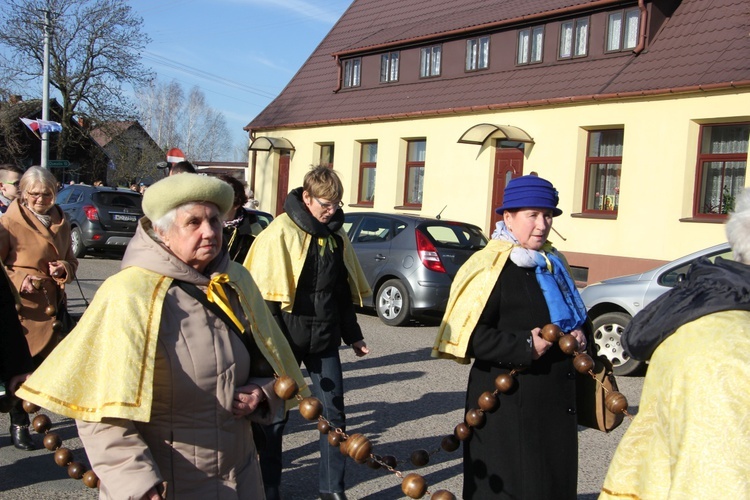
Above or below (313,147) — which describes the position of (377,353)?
below

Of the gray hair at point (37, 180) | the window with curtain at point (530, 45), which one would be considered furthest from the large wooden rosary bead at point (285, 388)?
the window with curtain at point (530, 45)

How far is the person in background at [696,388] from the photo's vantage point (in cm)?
181

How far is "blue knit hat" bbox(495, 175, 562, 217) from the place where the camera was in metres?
3.38

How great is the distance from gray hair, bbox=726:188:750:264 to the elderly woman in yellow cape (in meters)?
1.52

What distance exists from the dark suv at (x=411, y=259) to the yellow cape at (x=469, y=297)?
7481 millimetres

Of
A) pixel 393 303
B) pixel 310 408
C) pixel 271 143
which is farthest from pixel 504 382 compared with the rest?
pixel 271 143

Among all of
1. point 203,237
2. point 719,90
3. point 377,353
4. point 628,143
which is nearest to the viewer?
point 203,237

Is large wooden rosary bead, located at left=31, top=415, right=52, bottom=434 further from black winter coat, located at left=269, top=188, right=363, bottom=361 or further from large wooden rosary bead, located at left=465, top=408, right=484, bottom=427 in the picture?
large wooden rosary bead, located at left=465, top=408, right=484, bottom=427

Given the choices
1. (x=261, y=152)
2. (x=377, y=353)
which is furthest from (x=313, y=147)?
(x=377, y=353)

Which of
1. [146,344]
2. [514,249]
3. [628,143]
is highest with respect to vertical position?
[628,143]

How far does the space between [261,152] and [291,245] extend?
23.1 metres

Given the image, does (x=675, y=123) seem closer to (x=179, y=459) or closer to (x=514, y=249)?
(x=514, y=249)

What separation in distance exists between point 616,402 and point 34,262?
402 cm

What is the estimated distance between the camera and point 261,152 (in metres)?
27.1
